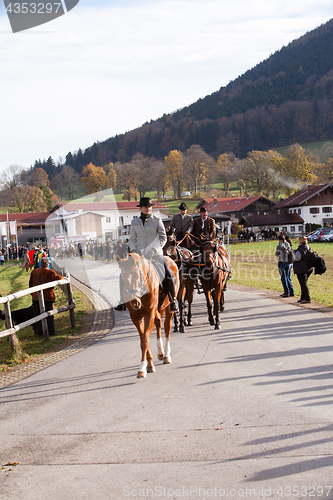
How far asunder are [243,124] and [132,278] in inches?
5793

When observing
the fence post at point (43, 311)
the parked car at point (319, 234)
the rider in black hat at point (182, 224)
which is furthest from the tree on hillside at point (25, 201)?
the fence post at point (43, 311)

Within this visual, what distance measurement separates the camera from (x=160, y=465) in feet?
12.9

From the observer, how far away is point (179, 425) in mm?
4762

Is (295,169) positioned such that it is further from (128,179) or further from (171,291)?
(171,291)

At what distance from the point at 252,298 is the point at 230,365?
7.47 m

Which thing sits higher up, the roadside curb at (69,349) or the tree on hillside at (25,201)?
the tree on hillside at (25,201)

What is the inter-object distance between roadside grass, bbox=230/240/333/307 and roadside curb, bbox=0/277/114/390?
6481mm

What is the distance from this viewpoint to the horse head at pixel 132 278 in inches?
234

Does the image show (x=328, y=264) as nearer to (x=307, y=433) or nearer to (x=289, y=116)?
(x=307, y=433)

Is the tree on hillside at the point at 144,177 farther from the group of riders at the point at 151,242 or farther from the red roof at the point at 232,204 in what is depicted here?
the group of riders at the point at 151,242

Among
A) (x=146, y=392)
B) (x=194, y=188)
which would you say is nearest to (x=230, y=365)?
(x=146, y=392)

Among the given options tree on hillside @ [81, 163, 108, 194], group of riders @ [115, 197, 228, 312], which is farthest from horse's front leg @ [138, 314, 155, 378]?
tree on hillside @ [81, 163, 108, 194]

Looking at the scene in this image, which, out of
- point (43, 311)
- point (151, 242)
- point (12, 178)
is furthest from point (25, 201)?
point (151, 242)

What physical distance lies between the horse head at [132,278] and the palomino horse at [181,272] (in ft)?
10.0
